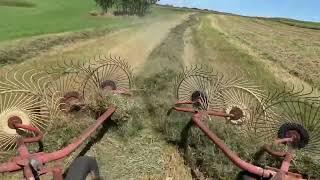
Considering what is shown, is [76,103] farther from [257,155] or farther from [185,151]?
[257,155]

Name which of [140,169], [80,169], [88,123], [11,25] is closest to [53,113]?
[88,123]

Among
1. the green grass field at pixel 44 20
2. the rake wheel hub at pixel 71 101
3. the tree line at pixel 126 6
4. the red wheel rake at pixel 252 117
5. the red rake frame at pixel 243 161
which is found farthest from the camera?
the tree line at pixel 126 6

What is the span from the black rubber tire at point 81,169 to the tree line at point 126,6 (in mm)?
70518

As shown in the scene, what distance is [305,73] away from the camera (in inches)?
837

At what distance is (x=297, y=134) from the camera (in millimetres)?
8883

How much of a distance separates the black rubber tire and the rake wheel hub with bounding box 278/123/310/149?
134 inches

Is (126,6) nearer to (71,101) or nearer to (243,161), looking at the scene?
(71,101)

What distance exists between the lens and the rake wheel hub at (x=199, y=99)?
10578 millimetres

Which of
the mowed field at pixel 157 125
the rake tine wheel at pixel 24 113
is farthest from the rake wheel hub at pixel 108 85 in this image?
the rake tine wheel at pixel 24 113

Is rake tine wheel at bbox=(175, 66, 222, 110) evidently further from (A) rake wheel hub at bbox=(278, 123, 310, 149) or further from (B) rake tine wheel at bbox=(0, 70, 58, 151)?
(B) rake tine wheel at bbox=(0, 70, 58, 151)

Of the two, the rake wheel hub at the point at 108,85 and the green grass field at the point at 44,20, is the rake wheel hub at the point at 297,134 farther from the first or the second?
the green grass field at the point at 44,20

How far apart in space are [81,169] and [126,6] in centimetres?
8108

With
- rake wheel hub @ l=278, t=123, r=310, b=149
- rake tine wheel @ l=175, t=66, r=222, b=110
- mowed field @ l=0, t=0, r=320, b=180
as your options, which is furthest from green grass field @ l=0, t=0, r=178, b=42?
rake wheel hub @ l=278, t=123, r=310, b=149

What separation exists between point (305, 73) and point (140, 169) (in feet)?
46.6
